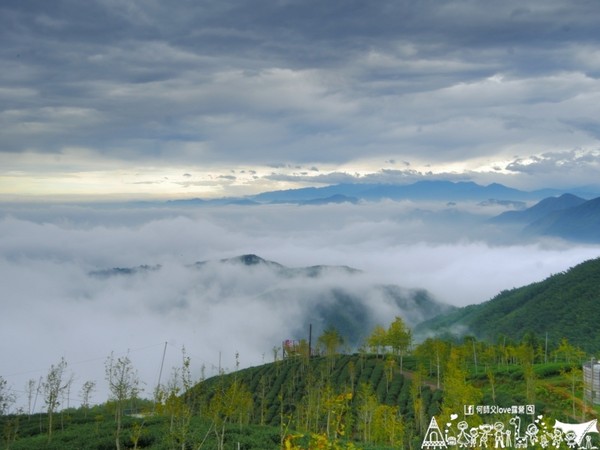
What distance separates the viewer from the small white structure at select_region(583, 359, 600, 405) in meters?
52.0

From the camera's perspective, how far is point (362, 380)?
85062mm

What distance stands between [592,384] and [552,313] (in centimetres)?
8262

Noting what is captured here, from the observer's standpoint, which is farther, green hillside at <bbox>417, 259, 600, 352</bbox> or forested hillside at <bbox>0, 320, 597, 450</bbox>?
green hillside at <bbox>417, 259, 600, 352</bbox>

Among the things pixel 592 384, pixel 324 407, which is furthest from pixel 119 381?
pixel 592 384

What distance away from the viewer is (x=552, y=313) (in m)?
128

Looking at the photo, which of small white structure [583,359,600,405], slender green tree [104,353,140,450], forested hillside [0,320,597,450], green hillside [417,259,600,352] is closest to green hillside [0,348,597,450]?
forested hillside [0,320,597,450]

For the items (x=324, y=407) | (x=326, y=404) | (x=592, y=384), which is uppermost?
(x=592, y=384)

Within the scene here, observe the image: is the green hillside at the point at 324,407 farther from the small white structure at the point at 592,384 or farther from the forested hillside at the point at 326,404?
the small white structure at the point at 592,384

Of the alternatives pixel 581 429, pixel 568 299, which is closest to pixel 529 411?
pixel 581 429

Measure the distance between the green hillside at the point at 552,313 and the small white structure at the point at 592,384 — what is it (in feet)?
161

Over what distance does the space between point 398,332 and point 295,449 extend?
86414 mm

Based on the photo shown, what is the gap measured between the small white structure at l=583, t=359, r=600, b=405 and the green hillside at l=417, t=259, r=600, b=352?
49.1m

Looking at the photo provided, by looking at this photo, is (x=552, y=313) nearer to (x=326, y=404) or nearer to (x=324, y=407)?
(x=324, y=407)

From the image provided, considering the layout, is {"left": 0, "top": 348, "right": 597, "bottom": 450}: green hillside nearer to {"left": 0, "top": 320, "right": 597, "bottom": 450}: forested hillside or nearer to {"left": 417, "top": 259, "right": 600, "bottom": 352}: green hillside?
{"left": 0, "top": 320, "right": 597, "bottom": 450}: forested hillside
